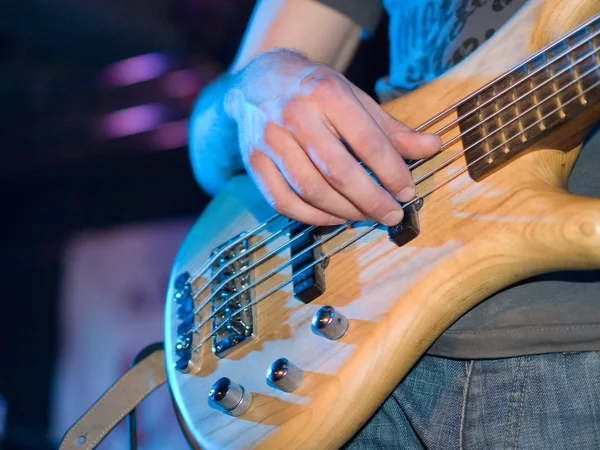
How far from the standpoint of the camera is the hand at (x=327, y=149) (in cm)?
60

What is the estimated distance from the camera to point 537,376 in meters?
0.63

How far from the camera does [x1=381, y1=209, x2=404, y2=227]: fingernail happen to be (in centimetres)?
64

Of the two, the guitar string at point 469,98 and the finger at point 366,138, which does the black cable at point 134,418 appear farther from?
the finger at point 366,138

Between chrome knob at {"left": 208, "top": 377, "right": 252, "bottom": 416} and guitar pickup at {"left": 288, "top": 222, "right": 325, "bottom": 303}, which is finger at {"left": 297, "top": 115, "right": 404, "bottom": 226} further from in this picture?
chrome knob at {"left": 208, "top": 377, "right": 252, "bottom": 416}

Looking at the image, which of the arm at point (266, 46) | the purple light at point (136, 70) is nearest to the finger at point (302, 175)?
the arm at point (266, 46)

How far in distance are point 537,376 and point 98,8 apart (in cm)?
261

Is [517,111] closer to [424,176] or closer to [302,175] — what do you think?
[424,176]

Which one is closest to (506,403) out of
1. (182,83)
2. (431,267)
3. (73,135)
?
(431,267)

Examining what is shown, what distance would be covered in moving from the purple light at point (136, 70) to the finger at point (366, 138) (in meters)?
2.41

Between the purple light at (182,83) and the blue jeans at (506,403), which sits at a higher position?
the blue jeans at (506,403)

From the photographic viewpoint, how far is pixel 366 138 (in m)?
0.59

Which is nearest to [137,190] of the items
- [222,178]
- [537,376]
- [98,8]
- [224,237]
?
[98,8]

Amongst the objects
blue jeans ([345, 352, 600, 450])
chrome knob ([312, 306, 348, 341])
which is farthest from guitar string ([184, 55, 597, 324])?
blue jeans ([345, 352, 600, 450])

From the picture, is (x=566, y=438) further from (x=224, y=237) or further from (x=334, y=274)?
(x=224, y=237)
